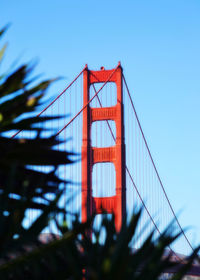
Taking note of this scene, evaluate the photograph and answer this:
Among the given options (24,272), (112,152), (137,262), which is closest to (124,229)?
(137,262)

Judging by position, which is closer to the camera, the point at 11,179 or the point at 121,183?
the point at 11,179

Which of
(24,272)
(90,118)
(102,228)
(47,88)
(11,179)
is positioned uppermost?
(90,118)

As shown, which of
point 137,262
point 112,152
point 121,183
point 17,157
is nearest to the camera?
point 137,262

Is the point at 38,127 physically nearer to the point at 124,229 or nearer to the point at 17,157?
the point at 17,157

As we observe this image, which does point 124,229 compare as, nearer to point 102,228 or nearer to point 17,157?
point 102,228

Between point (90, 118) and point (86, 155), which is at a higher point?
point (90, 118)

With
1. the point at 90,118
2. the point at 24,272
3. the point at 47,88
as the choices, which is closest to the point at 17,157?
the point at 47,88

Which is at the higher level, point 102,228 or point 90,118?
point 90,118

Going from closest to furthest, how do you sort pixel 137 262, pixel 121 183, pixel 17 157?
1. pixel 137 262
2. pixel 17 157
3. pixel 121 183

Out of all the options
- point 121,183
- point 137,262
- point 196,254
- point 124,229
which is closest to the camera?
point 124,229
